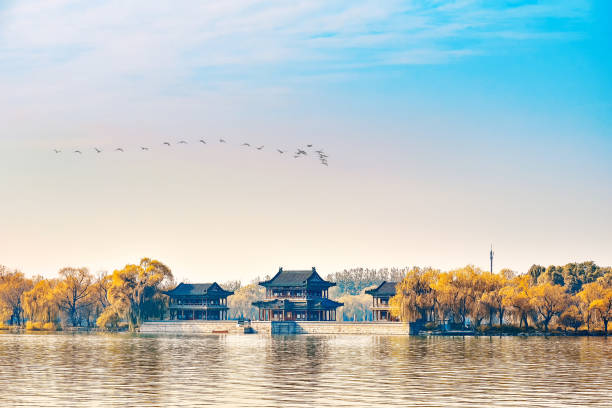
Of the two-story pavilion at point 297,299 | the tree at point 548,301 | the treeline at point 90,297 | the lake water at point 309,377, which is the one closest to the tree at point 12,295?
the treeline at point 90,297

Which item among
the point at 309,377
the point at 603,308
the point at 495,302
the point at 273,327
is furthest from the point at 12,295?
the point at 309,377

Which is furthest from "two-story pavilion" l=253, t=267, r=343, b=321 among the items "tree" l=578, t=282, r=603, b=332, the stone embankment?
"tree" l=578, t=282, r=603, b=332

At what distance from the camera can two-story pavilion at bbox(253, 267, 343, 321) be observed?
101 m

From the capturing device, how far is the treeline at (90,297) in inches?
3767

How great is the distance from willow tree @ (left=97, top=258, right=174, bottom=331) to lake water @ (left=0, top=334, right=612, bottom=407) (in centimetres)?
4029

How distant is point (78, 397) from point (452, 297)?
57050 mm

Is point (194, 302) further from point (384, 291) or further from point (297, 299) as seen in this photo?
point (384, 291)

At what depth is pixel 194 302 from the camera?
107m

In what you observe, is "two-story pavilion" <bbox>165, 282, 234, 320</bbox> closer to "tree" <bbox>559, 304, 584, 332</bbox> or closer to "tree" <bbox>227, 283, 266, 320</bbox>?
"tree" <bbox>227, 283, 266, 320</bbox>

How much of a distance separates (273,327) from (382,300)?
13.4 meters

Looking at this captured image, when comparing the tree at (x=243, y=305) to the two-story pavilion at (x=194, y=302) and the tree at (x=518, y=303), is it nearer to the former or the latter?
the two-story pavilion at (x=194, y=302)

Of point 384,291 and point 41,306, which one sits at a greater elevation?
point 384,291

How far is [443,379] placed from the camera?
34.9 metres

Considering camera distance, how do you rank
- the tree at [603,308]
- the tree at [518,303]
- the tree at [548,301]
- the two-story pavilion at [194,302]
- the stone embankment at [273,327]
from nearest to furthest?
the tree at [603,308]
the tree at [548,301]
the tree at [518,303]
the stone embankment at [273,327]
the two-story pavilion at [194,302]
